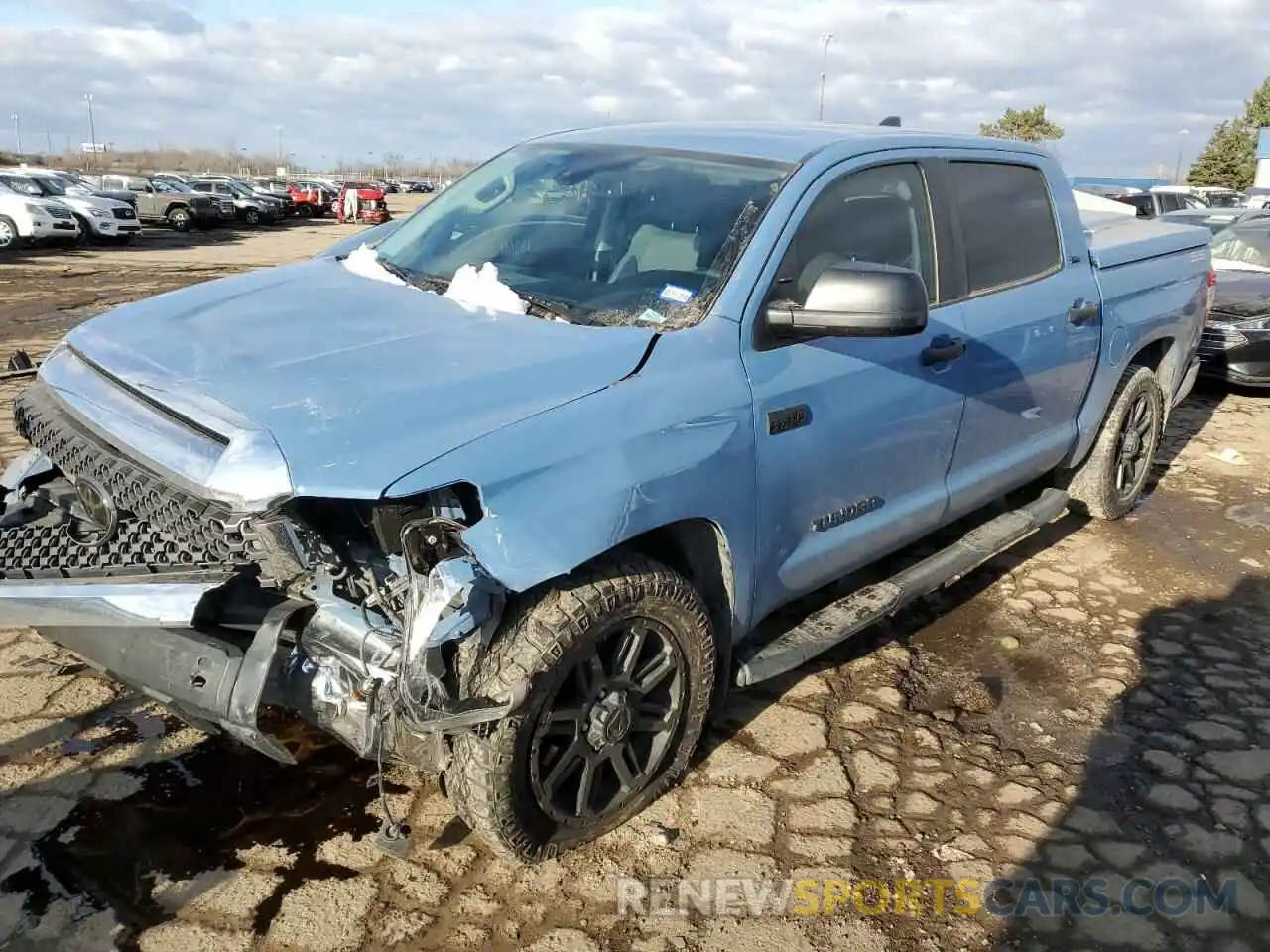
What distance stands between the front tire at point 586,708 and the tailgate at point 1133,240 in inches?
120

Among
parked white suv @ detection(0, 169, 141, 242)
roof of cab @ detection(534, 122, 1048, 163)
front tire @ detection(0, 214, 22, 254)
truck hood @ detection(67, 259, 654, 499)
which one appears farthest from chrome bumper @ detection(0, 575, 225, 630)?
parked white suv @ detection(0, 169, 141, 242)

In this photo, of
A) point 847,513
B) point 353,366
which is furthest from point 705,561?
point 353,366

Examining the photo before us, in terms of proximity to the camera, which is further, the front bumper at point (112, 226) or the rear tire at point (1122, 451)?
the front bumper at point (112, 226)

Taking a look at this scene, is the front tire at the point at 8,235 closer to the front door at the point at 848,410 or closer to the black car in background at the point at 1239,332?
the black car in background at the point at 1239,332

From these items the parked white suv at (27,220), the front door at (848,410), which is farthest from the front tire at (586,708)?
the parked white suv at (27,220)

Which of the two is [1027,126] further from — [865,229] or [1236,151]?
[865,229]

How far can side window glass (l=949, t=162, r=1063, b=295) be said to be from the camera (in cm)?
385

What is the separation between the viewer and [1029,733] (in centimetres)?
354

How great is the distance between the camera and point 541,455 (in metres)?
2.34

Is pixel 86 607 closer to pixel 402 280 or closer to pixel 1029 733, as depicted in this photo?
pixel 402 280

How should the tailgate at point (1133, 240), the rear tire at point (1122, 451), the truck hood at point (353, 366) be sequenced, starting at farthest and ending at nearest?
the rear tire at point (1122, 451) < the tailgate at point (1133, 240) < the truck hood at point (353, 366)

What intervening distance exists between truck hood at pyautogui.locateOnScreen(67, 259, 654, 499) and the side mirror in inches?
19.4

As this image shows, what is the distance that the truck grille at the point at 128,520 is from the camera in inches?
91.4

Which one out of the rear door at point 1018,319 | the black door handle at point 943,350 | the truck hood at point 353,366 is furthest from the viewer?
the rear door at point 1018,319
